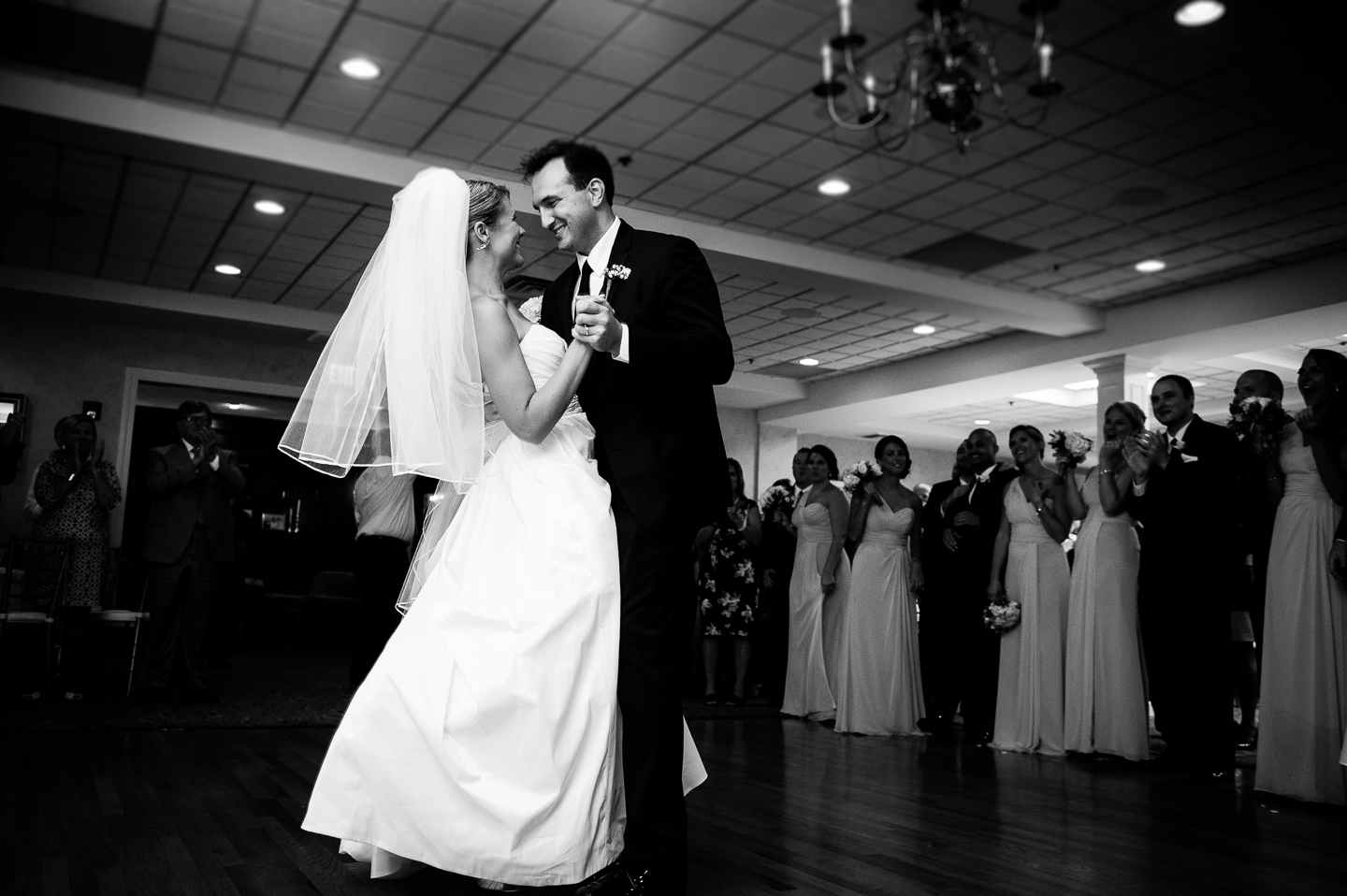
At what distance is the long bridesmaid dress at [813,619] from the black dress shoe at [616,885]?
423 cm

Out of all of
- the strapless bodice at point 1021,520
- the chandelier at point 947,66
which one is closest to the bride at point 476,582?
the chandelier at point 947,66

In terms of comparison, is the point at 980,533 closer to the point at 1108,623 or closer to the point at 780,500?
the point at 1108,623

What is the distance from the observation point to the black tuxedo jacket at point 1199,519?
15.1ft

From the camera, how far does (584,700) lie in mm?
2166

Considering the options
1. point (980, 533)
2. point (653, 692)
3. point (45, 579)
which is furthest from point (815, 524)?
point (45, 579)

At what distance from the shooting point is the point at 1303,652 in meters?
3.84

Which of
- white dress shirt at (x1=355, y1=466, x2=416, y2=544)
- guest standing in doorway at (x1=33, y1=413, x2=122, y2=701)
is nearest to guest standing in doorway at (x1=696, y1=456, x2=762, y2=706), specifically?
white dress shirt at (x1=355, y1=466, x2=416, y2=544)

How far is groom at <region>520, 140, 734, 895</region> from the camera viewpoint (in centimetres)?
214

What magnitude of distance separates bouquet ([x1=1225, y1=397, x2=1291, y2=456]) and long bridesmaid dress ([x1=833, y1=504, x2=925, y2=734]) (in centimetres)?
211

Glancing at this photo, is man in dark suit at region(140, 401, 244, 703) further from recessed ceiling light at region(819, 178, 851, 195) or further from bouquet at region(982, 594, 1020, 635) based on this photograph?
recessed ceiling light at region(819, 178, 851, 195)

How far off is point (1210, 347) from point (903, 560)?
22.7 feet

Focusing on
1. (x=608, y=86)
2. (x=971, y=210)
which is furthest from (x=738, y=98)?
(x=971, y=210)

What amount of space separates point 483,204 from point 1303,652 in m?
3.35

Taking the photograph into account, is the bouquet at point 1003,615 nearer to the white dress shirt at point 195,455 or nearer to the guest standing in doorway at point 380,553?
the guest standing in doorway at point 380,553
